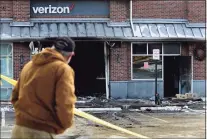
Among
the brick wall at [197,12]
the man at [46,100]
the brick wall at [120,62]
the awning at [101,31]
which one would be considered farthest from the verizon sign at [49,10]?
the man at [46,100]

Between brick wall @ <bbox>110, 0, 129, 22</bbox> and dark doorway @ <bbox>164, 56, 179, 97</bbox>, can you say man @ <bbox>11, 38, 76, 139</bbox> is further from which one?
dark doorway @ <bbox>164, 56, 179, 97</bbox>

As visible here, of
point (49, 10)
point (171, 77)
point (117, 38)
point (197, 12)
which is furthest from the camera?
point (171, 77)

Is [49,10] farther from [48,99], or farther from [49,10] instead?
[48,99]

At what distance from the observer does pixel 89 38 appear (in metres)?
21.9

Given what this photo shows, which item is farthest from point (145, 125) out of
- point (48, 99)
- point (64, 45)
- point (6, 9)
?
point (6, 9)

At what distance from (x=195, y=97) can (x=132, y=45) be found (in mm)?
4197

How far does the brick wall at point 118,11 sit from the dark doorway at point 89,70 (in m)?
1.76

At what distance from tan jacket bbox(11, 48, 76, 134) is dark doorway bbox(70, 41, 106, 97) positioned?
65.1ft

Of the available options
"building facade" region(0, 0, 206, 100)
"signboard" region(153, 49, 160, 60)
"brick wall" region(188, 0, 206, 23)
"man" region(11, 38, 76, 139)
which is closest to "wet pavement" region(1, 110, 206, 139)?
"signboard" region(153, 49, 160, 60)

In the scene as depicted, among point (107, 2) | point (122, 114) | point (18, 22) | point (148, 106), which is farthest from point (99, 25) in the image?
point (122, 114)

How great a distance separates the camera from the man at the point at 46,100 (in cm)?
398

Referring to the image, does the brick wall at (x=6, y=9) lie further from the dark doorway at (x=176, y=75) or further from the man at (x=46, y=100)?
the man at (x=46, y=100)

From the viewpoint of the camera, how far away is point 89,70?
2452 cm

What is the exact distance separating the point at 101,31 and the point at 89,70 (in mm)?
2822
